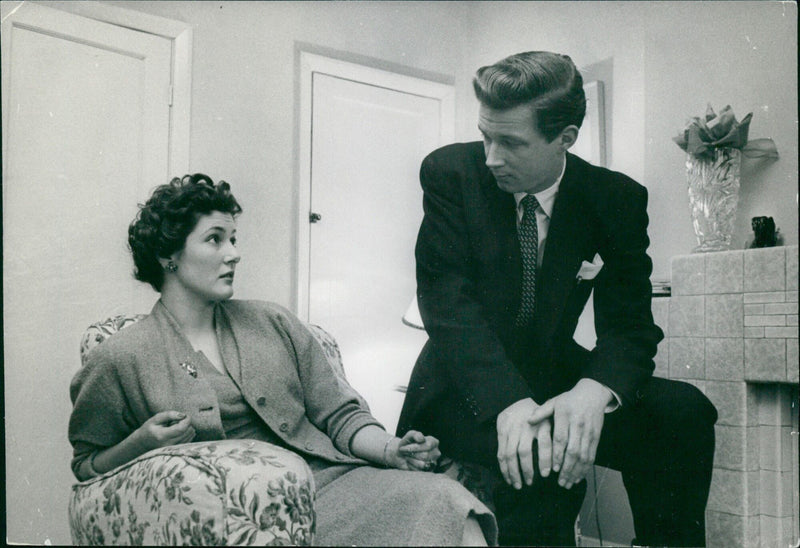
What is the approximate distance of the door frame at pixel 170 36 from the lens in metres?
1.15

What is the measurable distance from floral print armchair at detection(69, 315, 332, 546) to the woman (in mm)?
103

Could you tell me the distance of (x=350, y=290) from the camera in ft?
3.95

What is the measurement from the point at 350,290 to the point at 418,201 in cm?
19

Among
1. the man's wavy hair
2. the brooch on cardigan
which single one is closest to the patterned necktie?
the man's wavy hair

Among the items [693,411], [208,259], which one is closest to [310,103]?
[208,259]

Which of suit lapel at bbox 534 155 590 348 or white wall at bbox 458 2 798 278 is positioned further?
white wall at bbox 458 2 798 278

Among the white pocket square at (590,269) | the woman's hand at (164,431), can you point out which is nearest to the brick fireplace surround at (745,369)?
the white pocket square at (590,269)

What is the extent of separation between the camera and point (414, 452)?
1025 mm

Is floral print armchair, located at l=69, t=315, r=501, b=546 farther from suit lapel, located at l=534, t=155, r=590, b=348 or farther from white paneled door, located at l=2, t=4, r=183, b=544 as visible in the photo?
suit lapel, located at l=534, t=155, r=590, b=348

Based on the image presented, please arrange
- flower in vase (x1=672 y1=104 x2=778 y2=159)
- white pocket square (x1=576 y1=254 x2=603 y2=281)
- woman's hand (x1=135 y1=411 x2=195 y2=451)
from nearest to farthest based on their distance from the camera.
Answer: woman's hand (x1=135 y1=411 x2=195 y2=451) < white pocket square (x1=576 y1=254 x2=603 y2=281) < flower in vase (x1=672 y1=104 x2=778 y2=159)

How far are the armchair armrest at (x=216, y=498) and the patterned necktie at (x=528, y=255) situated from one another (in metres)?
0.41

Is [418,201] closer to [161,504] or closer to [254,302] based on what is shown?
[254,302]

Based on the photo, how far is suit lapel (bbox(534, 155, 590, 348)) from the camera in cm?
108

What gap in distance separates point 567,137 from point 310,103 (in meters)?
0.45
